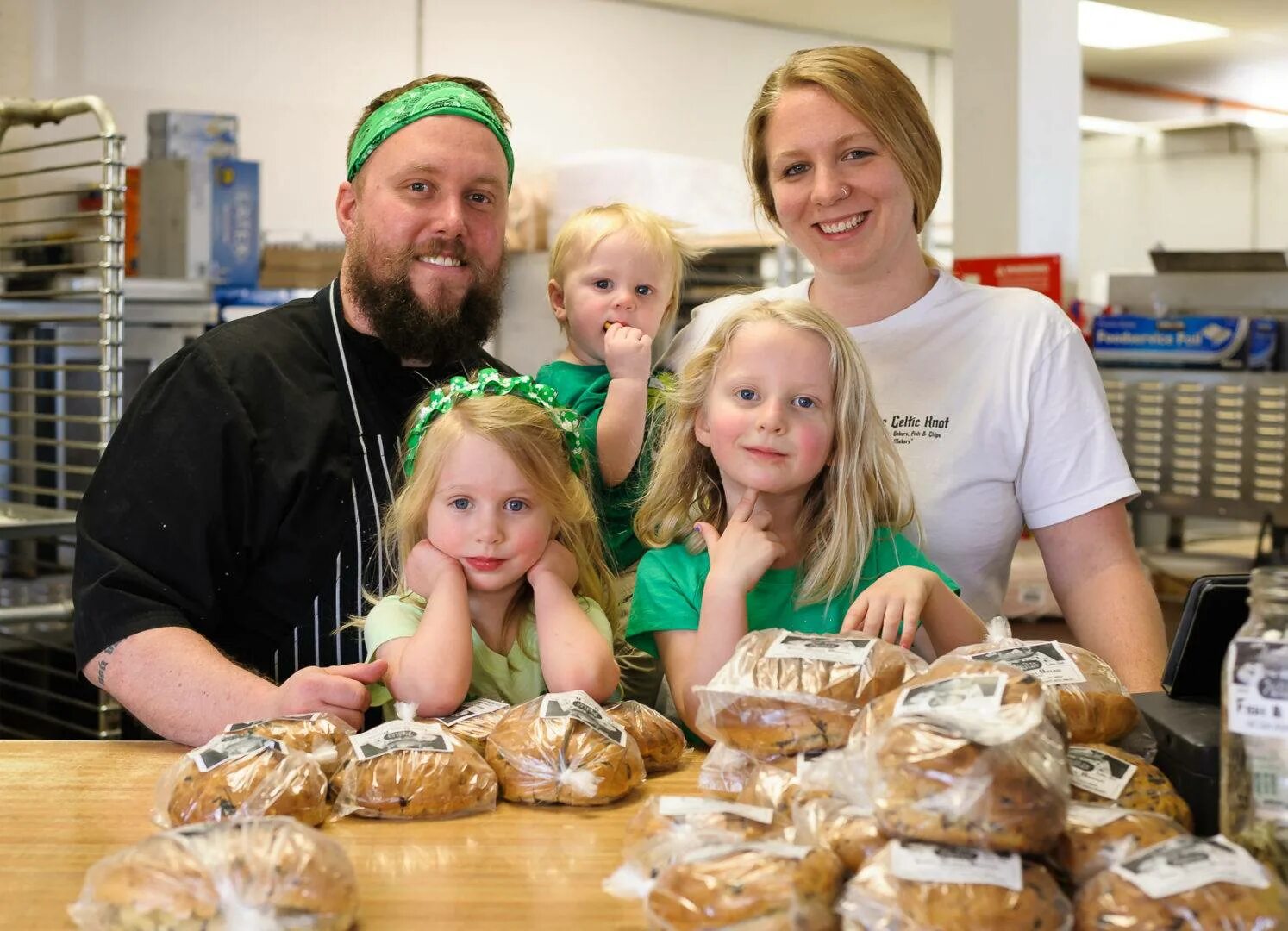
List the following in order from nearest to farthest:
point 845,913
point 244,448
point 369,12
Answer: point 845,913, point 244,448, point 369,12

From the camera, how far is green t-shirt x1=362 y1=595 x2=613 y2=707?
67.2 inches

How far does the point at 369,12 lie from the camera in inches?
302

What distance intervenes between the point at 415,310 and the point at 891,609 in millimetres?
913

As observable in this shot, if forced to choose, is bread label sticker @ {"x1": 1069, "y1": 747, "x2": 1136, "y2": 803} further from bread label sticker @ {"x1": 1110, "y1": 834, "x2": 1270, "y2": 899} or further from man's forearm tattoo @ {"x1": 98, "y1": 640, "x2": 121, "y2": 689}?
man's forearm tattoo @ {"x1": 98, "y1": 640, "x2": 121, "y2": 689}

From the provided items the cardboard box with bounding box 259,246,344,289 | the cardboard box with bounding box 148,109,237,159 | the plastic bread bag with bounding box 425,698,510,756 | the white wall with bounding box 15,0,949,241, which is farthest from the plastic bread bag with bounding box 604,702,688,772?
the cardboard box with bounding box 259,246,344,289

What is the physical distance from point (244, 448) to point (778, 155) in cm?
89

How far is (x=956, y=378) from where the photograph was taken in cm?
202

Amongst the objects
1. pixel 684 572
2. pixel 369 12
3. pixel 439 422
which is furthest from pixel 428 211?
pixel 369 12

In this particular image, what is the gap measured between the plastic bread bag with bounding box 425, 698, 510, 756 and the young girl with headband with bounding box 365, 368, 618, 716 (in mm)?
51

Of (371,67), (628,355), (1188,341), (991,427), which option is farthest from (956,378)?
(371,67)

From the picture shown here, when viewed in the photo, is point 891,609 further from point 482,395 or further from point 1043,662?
point 482,395

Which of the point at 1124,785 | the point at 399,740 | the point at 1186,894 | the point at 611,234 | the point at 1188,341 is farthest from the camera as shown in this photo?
the point at 1188,341

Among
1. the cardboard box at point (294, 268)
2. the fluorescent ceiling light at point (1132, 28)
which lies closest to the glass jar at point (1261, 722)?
the cardboard box at point (294, 268)

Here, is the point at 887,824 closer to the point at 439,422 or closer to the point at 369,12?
the point at 439,422
